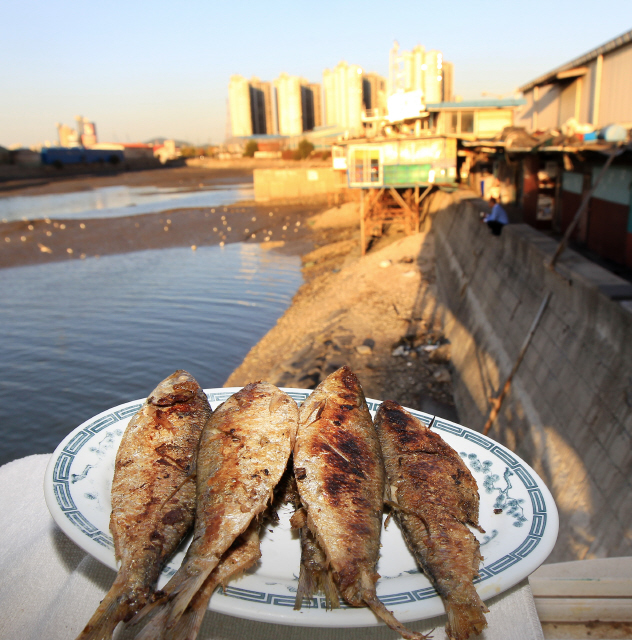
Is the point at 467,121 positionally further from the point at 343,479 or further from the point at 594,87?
the point at 343,479

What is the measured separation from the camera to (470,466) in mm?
2756

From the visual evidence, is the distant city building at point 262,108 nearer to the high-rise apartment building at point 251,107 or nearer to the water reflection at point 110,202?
the high-rise apartment building at point 251,107

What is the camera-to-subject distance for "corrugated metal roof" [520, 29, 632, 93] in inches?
616

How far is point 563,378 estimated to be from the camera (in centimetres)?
788

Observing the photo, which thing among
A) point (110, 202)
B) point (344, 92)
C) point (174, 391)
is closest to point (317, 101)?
point (344, 92)

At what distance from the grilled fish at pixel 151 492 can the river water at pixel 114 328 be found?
37.4 ft

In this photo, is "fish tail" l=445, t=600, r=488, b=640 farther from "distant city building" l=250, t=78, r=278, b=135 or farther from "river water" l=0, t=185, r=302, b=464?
"distant city building" l=250, t=78, r=278, b=135

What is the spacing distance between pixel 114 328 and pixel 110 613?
20.0m

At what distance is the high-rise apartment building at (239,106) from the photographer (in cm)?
15275

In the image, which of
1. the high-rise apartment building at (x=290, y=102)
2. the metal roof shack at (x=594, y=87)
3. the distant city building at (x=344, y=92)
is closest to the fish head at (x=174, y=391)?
the metal roof shack at (x=594, y=87)

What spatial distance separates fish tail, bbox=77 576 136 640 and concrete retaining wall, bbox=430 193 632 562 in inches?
204

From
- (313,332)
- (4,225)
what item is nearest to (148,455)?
(313,332)

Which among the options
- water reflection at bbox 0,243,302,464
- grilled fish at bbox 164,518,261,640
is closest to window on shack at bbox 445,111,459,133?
water reflection at bbox 0,243,302,464

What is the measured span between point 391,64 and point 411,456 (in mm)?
44788
